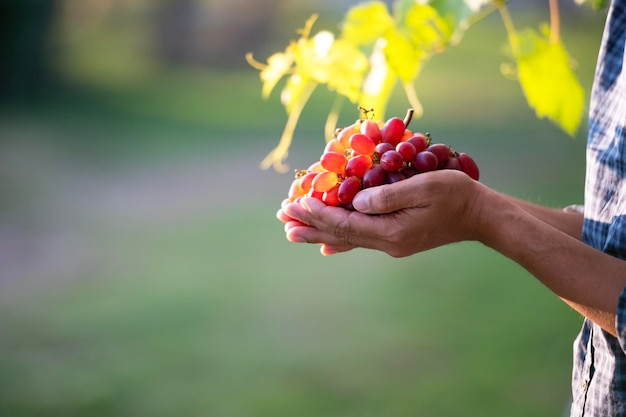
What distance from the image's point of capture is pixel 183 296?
3490 mm

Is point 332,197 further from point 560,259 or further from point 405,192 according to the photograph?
point 560,259

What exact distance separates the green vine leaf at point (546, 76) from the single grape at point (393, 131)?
0.48 meters

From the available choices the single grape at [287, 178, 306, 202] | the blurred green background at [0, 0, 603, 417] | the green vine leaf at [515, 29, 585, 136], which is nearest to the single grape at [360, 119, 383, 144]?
the single grape at [287, 178, 306, 202]

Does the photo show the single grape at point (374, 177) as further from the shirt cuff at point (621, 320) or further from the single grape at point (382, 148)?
the shirt cuff at point (621, 320)

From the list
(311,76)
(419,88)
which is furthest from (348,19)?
(419,88)

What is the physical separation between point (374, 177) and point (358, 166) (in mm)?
34

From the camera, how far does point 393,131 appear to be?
0.90m

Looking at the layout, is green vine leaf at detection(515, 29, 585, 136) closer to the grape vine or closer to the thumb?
the grape vine

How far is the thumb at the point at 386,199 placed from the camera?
790mm

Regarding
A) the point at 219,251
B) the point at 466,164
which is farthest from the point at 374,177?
the point at 219,251

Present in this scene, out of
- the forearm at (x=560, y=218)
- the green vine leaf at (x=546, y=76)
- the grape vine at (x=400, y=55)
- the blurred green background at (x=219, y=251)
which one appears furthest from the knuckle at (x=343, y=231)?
the blurred green background at (x=219, y=251)

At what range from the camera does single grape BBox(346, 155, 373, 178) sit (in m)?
0.88

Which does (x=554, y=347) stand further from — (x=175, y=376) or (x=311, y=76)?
(x=311, y=76)

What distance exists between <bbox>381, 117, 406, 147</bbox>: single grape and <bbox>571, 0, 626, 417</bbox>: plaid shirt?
0.23 m
